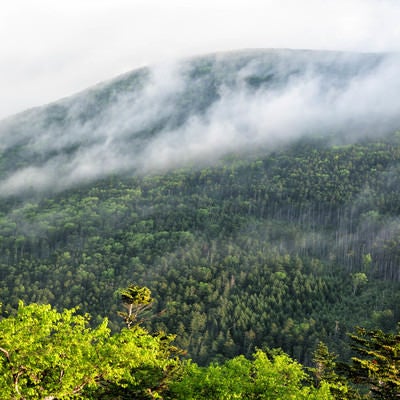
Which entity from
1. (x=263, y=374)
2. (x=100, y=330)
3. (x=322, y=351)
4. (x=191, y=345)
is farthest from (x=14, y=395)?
(x=191, y=345)

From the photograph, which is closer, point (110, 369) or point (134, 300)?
Result: point (110, 369)

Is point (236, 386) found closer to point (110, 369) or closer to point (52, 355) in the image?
point (110, 369)

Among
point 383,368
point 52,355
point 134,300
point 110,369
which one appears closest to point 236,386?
point 110,369

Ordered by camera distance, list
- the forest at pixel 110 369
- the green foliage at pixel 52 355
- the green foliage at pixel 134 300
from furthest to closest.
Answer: the green foliage at pixel 134 300, the forest at pixel 110 369, the green foliage at pixel 52 355

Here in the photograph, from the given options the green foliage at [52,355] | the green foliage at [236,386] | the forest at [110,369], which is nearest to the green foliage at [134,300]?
the forest at [110,369]

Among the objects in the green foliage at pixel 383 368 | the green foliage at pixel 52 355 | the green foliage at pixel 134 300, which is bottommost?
the green foliage at pixel 383 368

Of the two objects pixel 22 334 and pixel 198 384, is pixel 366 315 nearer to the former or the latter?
pixel 198 384

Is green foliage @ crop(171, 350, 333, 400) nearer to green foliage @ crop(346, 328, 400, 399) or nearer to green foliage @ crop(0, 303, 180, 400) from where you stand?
green foliage @ crop(346, 328, 400, 399)

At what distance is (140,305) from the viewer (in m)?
51.9

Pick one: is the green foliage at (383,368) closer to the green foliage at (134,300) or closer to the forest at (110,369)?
the forest at (110,369)

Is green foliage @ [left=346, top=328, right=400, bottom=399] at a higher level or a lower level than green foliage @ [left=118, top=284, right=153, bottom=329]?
lower

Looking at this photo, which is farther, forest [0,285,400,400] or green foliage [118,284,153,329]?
green foliage [118,284,153,329]

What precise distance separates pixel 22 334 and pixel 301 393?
902 inches

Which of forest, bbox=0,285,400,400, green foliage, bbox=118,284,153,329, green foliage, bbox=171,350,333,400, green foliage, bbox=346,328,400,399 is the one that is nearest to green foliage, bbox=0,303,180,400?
forest, bbox=0,285,400,400
